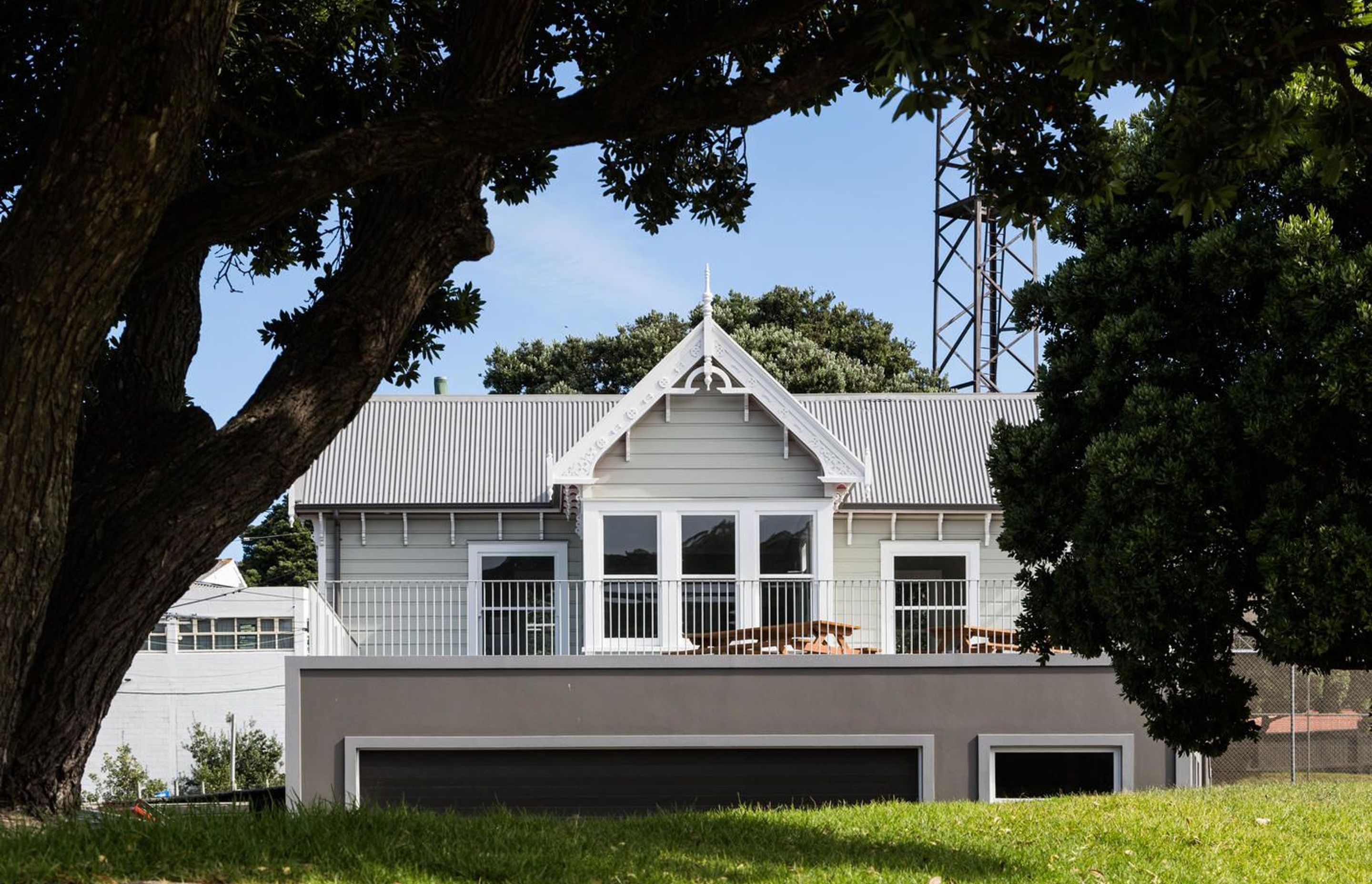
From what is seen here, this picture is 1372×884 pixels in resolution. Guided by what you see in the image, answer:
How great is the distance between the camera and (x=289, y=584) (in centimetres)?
4378

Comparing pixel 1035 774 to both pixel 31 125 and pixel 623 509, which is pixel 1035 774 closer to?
pixel 623 509

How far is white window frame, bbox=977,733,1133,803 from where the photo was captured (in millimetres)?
17625

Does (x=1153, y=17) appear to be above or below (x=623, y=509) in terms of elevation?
above

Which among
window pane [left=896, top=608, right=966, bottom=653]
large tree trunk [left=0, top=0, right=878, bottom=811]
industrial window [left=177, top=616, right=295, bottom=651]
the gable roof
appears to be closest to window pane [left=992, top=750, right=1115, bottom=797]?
window pane [left=896, top=608, right=966, bottom=653]

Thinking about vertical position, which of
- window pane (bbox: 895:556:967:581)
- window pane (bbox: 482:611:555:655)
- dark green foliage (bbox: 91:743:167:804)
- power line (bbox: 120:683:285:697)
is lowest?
dark green foliage (bbox: 91:743:167:804)

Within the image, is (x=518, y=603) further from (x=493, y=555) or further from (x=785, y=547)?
(x=785, y=547)

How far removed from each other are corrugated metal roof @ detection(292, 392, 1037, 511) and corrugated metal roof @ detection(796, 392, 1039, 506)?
0.8 inches

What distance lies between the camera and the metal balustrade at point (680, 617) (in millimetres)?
18062

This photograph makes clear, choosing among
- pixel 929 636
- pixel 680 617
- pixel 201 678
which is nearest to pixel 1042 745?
pixel 929 636

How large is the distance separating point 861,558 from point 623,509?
413cm

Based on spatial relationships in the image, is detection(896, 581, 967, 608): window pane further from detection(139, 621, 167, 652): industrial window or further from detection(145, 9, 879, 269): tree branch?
detection(139, 621, 167, 652): industrial window

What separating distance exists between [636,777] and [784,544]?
14.0 feet

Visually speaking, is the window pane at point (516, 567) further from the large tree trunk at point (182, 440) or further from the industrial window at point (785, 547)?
the large tree trunk at point (182, 440)

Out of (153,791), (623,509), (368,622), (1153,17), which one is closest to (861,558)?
(623,509)
